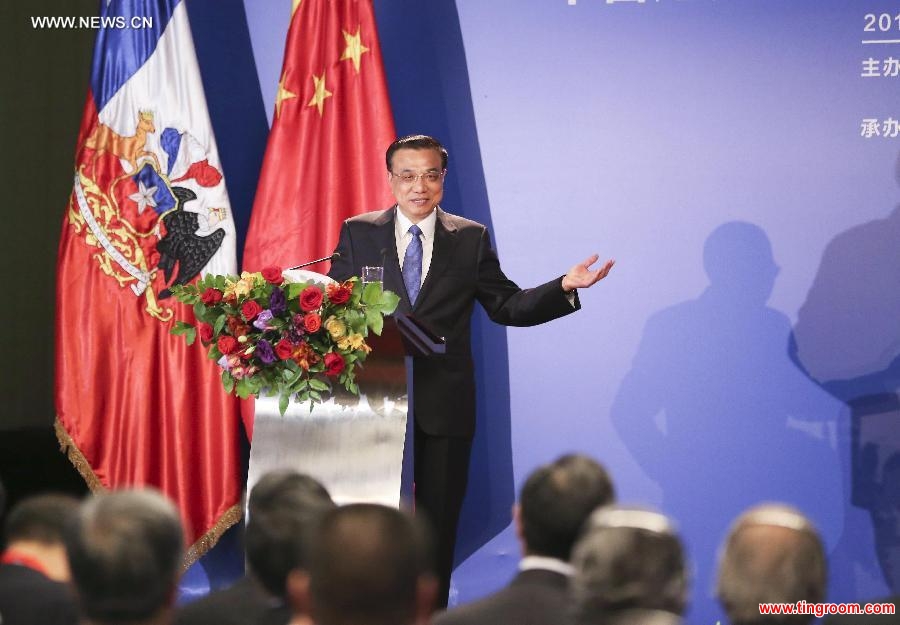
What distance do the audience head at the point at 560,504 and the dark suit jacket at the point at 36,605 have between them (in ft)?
2.69

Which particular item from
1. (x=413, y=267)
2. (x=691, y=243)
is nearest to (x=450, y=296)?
(x=413, y=267)

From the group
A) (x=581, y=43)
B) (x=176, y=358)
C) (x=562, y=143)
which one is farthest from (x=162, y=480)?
(x=581, y=43)

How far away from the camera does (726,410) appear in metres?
5.20

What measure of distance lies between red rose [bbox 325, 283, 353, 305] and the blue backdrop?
1957mm

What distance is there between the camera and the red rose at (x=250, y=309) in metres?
3.43

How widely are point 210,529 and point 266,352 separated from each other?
1832mm

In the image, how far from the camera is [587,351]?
17.4 feet

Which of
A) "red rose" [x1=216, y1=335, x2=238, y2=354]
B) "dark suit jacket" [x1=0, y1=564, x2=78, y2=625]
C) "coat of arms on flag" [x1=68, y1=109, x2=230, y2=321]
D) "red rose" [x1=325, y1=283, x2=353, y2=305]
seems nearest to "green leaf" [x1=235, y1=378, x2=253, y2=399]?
"red rose" [x1=216, y1=335, x2=238, y2=354]

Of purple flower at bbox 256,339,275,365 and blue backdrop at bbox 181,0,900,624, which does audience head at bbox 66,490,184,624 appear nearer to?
purple flower at bbox 256,339,275,365

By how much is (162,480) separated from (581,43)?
8.45ft

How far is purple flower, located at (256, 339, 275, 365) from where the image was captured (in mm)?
3457

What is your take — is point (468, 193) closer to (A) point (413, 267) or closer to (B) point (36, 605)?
(A) point (413, 267)

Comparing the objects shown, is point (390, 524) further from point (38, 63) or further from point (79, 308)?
point (38, 63)

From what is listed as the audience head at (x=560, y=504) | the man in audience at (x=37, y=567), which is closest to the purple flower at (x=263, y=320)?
the man in audience at (x=37, y=567)
